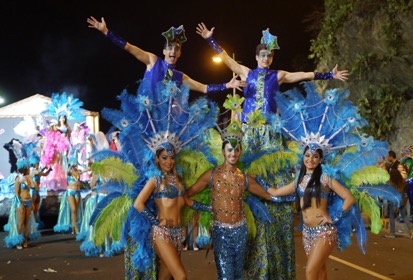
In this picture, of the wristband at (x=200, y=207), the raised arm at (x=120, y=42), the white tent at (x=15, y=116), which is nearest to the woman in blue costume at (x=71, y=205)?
the white tent at (x=15, y=116)

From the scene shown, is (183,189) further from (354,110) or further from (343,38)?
(343,38)

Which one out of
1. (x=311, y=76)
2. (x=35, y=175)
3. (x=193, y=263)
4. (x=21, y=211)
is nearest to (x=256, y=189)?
(x=311, y=76)

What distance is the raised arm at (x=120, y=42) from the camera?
209 inches

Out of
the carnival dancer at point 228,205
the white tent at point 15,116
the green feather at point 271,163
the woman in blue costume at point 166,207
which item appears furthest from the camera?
the white tent at point 15,116

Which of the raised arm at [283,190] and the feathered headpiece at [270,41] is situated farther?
the feathered headpiece at [270,41]

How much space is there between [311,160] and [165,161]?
131 centimetres

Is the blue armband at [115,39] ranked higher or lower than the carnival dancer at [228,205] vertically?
higher

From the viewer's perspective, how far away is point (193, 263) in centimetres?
714

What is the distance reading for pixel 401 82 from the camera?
1338cm

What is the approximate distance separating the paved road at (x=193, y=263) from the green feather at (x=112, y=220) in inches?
75.0

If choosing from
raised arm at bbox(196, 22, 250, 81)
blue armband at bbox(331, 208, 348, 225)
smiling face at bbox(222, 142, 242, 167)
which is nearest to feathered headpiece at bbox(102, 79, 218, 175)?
smiling face at bbox(222, 142, 242, 167)

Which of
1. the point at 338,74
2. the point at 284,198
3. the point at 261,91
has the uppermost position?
the point at 338,74

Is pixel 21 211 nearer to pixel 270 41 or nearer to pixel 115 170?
pixel 115 170

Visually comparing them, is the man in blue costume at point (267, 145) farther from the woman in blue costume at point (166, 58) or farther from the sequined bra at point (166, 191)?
the sequined bra at point (166, 191)
